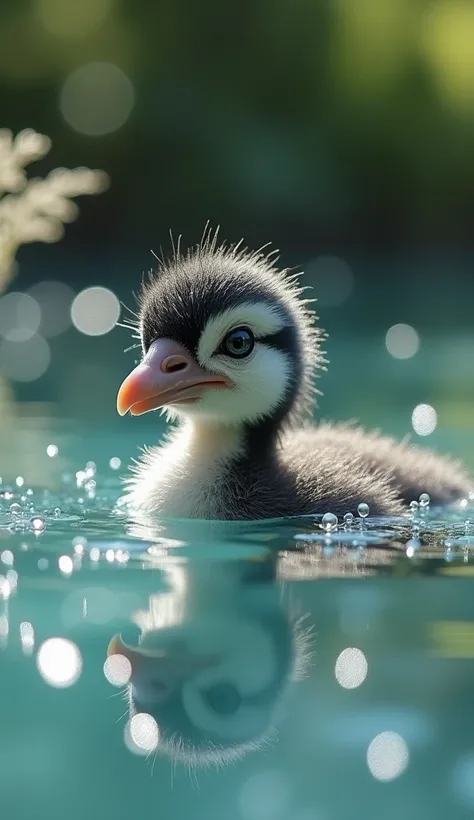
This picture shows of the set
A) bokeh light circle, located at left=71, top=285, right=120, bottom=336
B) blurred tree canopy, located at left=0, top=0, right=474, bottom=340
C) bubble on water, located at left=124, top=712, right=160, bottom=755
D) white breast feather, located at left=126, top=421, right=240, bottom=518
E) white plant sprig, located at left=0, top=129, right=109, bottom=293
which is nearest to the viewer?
bubble on water, located at left=124, top=712, right=160, bottom=755

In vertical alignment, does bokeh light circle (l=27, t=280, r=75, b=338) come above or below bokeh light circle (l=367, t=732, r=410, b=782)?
above

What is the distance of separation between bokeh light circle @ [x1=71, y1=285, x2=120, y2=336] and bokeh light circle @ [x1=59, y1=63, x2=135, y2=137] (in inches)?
144

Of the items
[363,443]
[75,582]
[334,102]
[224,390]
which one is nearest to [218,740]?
[75,582]

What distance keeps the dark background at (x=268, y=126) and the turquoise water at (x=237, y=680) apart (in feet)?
56.5

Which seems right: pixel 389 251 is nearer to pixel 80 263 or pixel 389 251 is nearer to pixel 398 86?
pixel 398 86

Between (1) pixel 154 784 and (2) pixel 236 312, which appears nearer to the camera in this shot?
(1) pixel 154 784

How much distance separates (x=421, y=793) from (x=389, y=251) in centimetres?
2109

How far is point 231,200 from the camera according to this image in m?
23.1

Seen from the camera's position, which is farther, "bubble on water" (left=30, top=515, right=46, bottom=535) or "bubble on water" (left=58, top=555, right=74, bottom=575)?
"bubble on water" (left=30, top=515, right=46, bottom=535)

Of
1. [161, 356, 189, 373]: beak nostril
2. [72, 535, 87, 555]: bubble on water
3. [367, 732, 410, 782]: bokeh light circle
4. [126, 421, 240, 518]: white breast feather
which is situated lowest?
[367, 732, 410, 782]: bokeh light circle

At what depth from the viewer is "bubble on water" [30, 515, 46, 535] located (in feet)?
17.3

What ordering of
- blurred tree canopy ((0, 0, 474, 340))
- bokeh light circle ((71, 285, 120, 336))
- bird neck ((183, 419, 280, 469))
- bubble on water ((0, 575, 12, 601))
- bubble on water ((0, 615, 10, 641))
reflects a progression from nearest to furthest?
bubble on water ((0, 615, 10, 641)) → bubble on water ((0, 575, 12, 601)) → bird neck ((183, 419, 280, 469)) → bokeh light circle ((71, 285, 120, 336)) → blurred tree canopy ((0, 0, 474, 340))

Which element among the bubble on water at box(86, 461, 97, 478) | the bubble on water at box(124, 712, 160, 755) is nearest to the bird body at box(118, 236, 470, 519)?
the bubble on water at box(86, 461, 97, 478)

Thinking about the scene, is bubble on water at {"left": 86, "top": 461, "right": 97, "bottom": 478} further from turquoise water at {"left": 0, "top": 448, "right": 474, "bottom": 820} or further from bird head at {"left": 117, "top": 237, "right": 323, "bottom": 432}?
turquoise water at {"left": 0, "top": 448, "right": 474, "bottom": 820}
